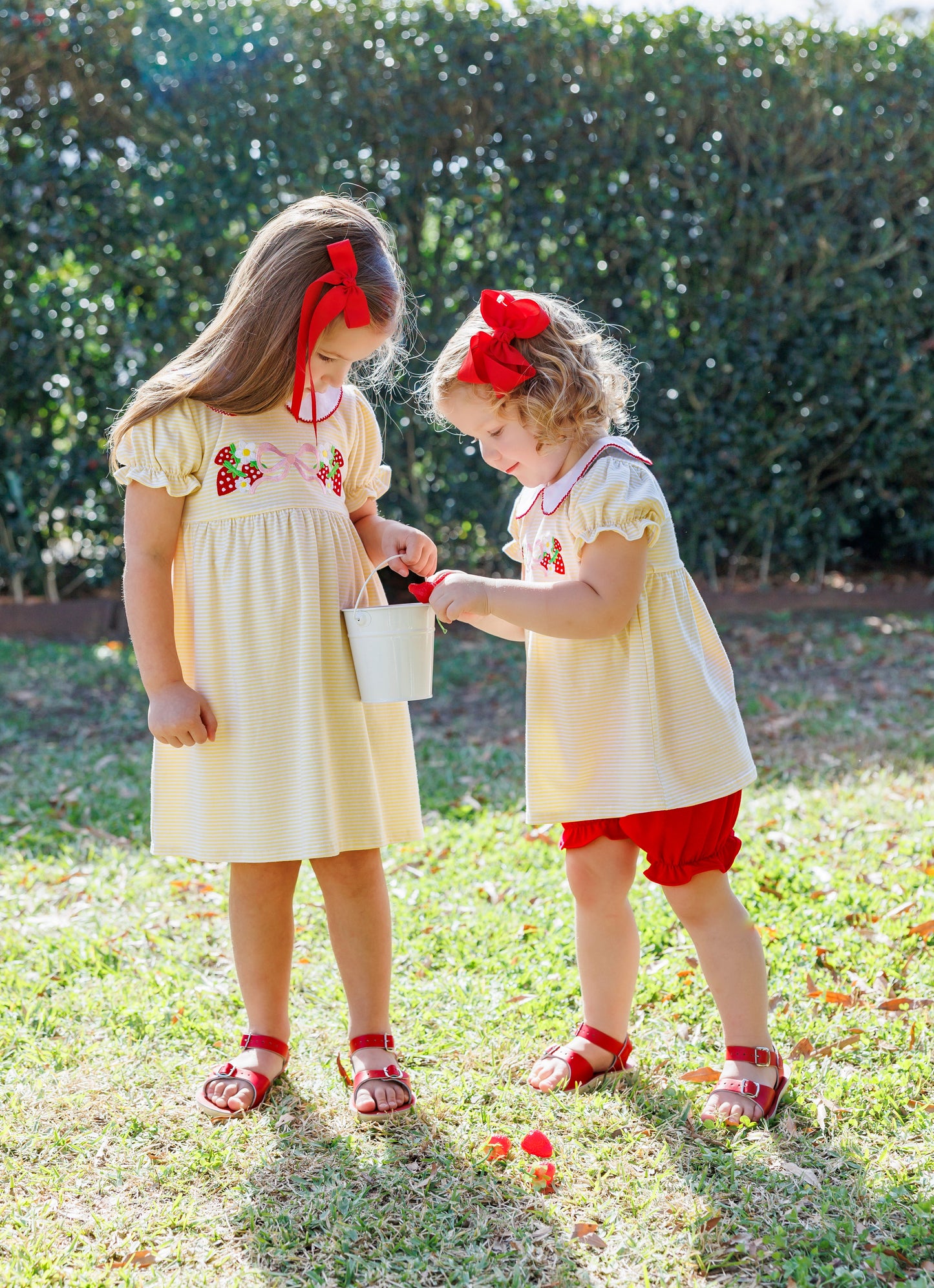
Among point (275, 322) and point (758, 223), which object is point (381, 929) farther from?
point (758, 223)

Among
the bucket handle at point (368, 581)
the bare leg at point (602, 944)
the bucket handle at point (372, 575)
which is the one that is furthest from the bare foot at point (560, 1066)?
the bucket handle at point (372, 575)

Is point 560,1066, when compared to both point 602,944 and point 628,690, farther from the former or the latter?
point 628,690

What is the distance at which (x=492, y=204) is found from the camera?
6496mm

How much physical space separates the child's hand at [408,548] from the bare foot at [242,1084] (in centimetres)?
108

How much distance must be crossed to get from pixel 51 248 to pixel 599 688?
5.45m

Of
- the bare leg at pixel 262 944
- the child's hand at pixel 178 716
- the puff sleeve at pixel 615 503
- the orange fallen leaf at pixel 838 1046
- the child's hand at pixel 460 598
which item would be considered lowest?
the orange fallen leaf at pixel 838 1046

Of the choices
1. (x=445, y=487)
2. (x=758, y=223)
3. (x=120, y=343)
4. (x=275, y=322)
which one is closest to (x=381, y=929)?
(x=275, y=322)

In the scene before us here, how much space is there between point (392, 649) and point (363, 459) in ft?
1.99

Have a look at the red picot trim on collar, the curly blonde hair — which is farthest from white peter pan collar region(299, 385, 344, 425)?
the curly blonde hair

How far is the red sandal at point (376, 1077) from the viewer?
228 centimetres

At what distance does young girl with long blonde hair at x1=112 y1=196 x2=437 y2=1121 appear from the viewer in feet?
7.27

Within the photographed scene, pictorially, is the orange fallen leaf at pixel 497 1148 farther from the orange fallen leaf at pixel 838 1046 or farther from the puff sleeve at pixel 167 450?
the puff sleeve at pixel 167 450

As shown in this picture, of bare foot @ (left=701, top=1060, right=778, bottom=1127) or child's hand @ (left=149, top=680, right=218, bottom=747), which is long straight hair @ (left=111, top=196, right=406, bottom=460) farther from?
bare foot @ (left=701, top=1060, right=778, bottom=1127)

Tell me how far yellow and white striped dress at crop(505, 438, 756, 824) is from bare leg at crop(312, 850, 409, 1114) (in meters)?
0.40
